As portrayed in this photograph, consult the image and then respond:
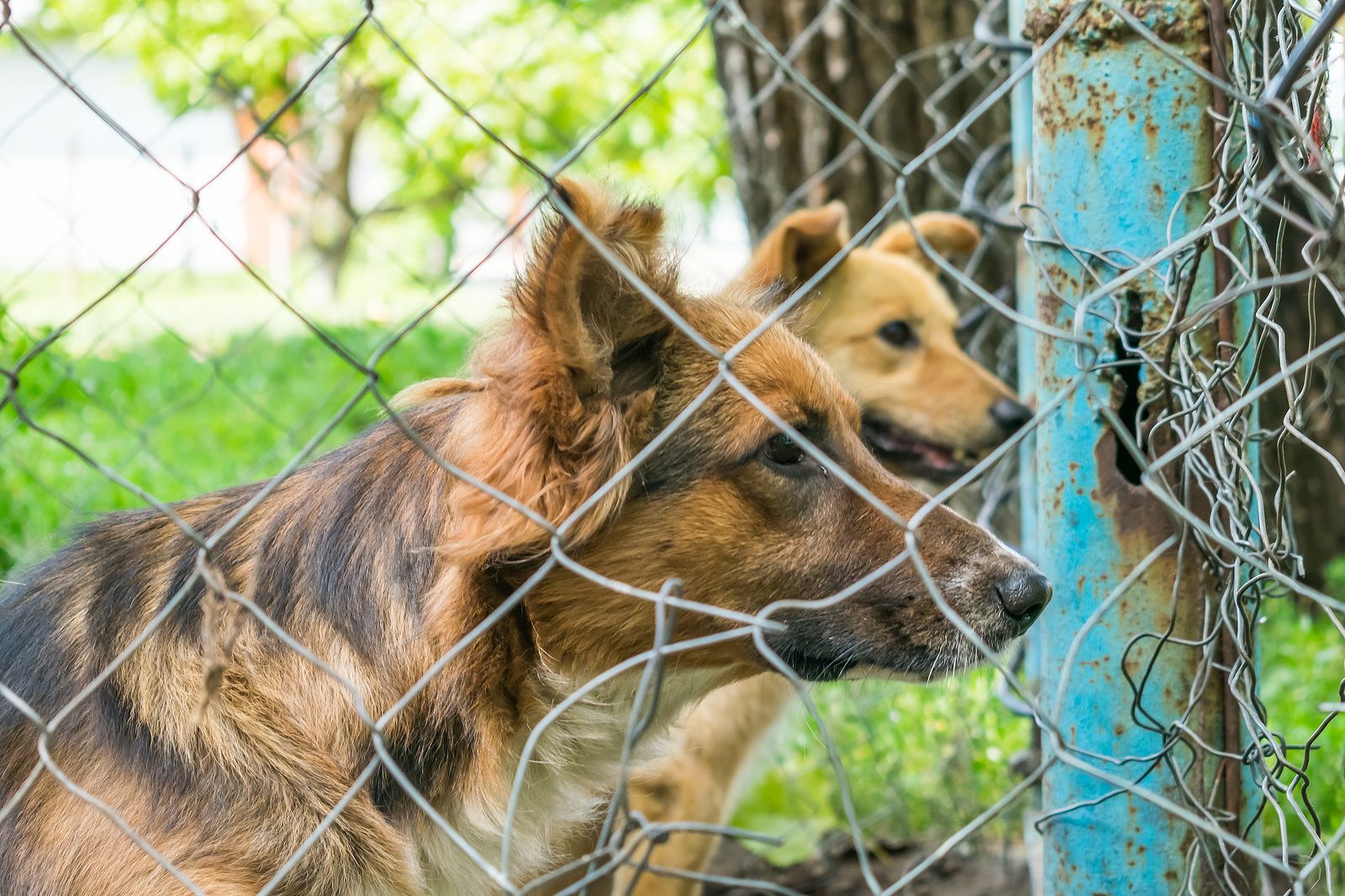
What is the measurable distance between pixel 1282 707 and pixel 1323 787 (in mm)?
553

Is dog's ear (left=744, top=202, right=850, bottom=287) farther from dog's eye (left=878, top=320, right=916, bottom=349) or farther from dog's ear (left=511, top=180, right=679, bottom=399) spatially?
dog's ear (left=511, top=180, right=679, bottom=399)

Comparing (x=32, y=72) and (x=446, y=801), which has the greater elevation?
(x=32, y=72)

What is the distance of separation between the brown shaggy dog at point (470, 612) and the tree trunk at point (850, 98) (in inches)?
108

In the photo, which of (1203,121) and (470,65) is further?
(470,65)

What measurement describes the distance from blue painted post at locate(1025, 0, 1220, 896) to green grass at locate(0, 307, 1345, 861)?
0.75 m

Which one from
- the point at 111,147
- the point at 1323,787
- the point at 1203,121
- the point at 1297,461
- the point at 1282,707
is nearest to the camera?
the point at 1203,121

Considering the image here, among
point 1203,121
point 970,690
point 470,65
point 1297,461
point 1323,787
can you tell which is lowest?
point 1297,461

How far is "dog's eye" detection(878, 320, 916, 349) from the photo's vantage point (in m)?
4.78

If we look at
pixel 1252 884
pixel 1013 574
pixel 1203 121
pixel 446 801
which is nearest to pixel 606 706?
pixel 446 801

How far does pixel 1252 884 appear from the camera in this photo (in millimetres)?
2213

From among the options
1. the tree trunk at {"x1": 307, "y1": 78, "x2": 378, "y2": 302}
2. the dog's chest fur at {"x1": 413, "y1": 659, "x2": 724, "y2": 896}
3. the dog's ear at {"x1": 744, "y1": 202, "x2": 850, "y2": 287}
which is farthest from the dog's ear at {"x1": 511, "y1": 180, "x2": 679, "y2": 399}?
the tree trunk at {"x1": 307, "y1": 78, "x2": 378, "y2": 302}

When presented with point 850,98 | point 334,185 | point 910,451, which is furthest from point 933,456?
point 334,185

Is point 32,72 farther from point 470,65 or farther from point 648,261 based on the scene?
point 648,261

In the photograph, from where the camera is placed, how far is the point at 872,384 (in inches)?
183
